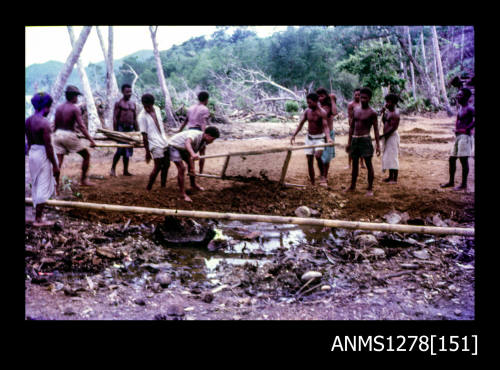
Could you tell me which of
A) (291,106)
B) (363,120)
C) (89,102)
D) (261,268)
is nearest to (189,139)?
(261,268)

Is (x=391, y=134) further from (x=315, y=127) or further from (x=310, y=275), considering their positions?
(x=310, y=275)

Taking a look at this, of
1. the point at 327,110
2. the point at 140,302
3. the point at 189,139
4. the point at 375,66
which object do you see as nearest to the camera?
the point at 140,302

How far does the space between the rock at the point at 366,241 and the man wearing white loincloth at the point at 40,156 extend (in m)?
3.46

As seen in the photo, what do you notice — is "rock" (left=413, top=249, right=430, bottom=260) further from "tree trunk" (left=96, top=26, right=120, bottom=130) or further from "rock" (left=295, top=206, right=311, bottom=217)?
"tree trunk" (left=96, top=26, right=120, bottom=130)

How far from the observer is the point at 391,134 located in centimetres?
629

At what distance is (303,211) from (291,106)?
30.1ft

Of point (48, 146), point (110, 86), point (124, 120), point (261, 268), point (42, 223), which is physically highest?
point (110, 86)

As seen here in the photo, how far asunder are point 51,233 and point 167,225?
4.24ft

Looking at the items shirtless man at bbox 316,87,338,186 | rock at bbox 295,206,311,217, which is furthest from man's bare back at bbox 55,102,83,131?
shirtless man at bbox 316,87,338,186

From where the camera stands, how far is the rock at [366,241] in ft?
15.3

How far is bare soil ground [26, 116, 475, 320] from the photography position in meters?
3.46

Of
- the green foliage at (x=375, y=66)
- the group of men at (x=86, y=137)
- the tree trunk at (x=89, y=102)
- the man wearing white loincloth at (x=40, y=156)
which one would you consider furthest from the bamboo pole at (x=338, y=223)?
the green foliage at (x=375, y=66)

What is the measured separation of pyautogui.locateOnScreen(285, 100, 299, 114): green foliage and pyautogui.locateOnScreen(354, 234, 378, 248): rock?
32.6ft

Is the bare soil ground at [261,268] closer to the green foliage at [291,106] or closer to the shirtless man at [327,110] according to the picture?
the shirtless man at [327,110]
